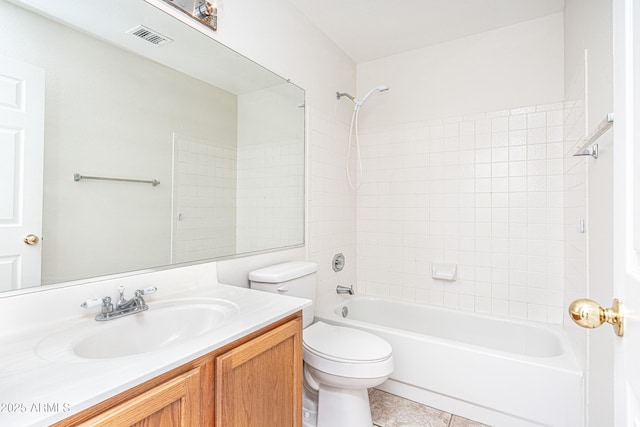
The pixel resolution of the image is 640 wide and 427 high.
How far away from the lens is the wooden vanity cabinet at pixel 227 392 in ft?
2.15

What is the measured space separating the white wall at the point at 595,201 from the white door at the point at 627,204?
68 centimetres

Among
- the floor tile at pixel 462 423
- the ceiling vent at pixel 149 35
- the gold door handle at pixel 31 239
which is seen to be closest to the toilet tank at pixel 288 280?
the gold door handle at pixel 31 239

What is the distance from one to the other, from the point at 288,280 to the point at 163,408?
3.19ft

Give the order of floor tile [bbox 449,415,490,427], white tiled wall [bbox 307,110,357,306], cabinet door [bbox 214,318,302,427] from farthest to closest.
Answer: white tiled wall [bbox 307,110,357,306] → floor tile [bbox 449,415,490,427] → cabinet door [bbox 214,318,302,427]

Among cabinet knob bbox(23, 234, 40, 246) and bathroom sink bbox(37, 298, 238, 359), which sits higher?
cabinet knob bbox(23, 234, 40, 246)

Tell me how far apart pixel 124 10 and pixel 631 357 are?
5.83ft

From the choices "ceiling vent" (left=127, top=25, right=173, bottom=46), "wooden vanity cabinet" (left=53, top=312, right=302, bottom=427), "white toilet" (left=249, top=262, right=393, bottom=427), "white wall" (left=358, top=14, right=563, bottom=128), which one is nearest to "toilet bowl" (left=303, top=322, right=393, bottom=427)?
"white toilet" (left=249, top=262, right=393, bottom=427)

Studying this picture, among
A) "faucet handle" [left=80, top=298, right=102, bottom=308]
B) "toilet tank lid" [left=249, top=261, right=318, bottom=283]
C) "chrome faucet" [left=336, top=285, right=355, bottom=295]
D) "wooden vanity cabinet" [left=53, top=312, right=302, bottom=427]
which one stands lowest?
"chrome faucet" [left=336, top=285, right=355, bottom=295]

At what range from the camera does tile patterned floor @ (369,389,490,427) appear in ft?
5.50

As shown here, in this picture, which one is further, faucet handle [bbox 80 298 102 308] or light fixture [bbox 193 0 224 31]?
light fixture [bbox 193 0 224 31]

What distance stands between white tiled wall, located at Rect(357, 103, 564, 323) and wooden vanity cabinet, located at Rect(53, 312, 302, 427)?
1.59 metres

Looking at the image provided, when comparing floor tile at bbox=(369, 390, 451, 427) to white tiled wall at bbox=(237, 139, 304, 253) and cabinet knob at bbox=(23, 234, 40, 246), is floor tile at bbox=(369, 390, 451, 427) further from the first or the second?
cabinet knob at bbox=(23, 234, 40, 246)

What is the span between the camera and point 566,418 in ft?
4.83

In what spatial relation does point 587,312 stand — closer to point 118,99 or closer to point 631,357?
point 631,357
